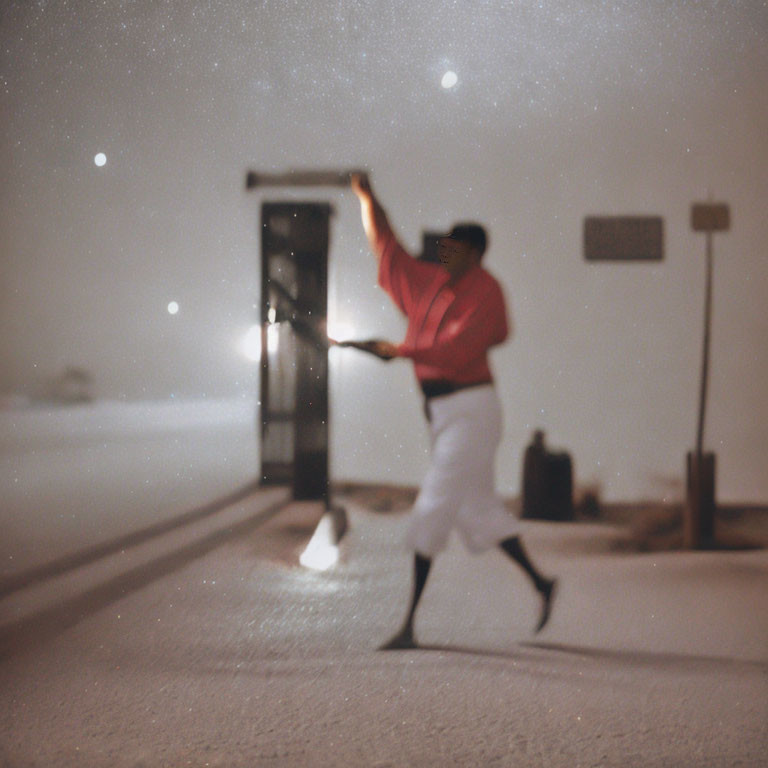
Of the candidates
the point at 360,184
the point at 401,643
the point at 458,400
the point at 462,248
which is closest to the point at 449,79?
the point at 360,184

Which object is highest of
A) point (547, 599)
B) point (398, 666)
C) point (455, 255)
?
point (455, 255)

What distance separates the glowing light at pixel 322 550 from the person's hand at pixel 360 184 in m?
0.93

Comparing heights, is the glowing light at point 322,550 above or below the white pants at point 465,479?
below

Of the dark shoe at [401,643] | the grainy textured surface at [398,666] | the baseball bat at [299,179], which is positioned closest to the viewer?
the grainy textured surface at [398,666]

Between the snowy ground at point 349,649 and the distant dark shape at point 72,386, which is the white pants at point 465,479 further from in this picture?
the distant dark shape at point 72,386

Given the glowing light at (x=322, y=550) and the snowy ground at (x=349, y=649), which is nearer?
the snowy ground at (x=349, y=649)

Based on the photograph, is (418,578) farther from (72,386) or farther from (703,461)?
(72,386)

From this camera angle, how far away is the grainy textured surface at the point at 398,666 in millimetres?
1836

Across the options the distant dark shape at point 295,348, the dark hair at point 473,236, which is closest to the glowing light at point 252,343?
the distant dark shape at point 295,348

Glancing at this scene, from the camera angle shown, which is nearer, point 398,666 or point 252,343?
point 398,666

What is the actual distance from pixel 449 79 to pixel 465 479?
1.14m

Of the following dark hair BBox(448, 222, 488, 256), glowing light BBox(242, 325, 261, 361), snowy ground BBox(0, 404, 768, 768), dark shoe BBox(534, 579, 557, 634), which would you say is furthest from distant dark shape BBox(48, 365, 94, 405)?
dark shoe BBox(534, 579, 557, 634)

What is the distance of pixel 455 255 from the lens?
6.65 feet

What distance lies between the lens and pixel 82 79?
2.20 metres
